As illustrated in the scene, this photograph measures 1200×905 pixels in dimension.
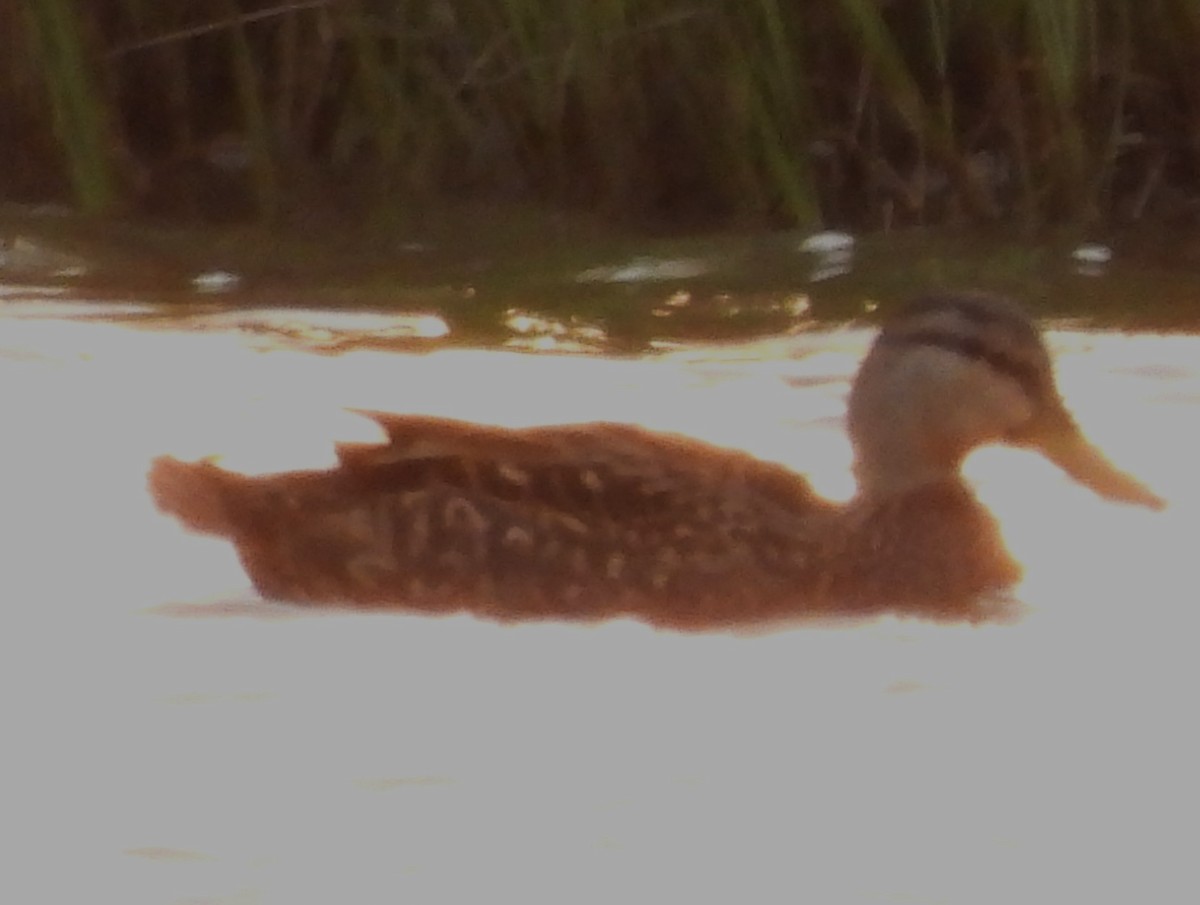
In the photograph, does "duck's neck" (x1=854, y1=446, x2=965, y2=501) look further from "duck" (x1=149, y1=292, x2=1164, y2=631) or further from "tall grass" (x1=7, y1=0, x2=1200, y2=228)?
"tall grass" (x1=7, y1=0, x2=1200, y2=228)

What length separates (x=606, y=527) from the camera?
4.07 m

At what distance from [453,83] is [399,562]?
7.39ft

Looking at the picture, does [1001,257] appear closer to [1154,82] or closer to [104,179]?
[1154,82]

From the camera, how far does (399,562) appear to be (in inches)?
159

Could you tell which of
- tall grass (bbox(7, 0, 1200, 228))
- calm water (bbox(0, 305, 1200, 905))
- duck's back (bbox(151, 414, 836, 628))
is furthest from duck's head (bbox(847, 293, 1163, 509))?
tall grass (bbox(7, 0, 1200, 228))

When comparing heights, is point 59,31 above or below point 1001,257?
above

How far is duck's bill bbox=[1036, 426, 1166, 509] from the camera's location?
14.2ft

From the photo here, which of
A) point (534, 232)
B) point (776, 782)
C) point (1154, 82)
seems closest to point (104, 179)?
point (534, 232)

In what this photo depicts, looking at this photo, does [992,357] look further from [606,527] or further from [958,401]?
[606,527]

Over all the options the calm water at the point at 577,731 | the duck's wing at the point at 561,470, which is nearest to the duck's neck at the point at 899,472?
the calm water at the point at 577,731

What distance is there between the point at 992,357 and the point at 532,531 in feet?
2.47

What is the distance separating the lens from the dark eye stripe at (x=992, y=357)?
4.32 meters

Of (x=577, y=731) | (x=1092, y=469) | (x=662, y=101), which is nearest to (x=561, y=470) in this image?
(x=577, y=731)

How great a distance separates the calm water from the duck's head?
0.39 ft
